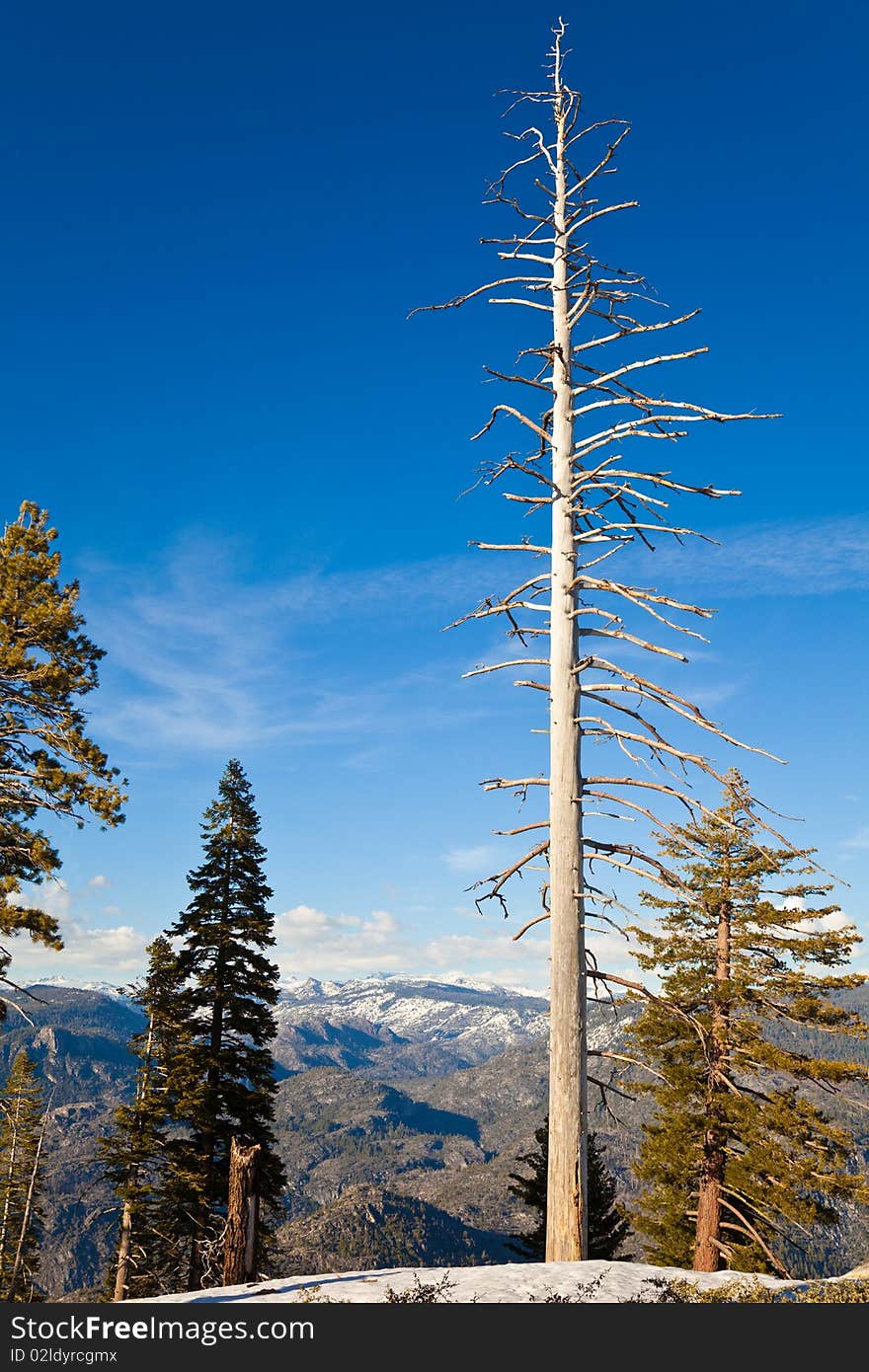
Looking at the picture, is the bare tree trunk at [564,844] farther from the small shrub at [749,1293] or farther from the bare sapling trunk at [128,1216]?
the bare sapling trunk at [128,1216]

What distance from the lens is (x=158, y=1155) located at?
2581 cm

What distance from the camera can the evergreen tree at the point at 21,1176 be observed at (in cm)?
4550

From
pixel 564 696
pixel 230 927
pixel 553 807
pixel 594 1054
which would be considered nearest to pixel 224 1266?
pixel 594 1054

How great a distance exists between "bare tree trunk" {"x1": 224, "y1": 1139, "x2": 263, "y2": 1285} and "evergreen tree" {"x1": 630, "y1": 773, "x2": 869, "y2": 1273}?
1260cm

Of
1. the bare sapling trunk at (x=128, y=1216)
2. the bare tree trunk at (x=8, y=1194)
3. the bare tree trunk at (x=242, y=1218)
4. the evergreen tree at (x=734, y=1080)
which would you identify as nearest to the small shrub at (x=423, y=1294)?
the bare tree trunk at (x=242, y=1218)

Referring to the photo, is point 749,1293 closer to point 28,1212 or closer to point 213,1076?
point 213,1076

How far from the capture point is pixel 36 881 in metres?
18.5

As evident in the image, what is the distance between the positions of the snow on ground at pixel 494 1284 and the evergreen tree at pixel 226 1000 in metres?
15.2

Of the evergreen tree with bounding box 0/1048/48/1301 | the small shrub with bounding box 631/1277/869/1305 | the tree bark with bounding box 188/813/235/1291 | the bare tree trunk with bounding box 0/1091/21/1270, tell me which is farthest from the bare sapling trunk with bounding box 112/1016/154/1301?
the bare tree trunk with bounding box 0/1091/21/1270

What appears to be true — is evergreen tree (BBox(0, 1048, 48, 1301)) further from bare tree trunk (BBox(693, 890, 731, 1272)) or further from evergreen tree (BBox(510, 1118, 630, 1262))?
bare tree trunk (BBox(693, 890, 731, 1272))

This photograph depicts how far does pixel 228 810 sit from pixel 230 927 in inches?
134

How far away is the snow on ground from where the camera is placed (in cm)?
730

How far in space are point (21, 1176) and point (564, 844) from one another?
50983 mm

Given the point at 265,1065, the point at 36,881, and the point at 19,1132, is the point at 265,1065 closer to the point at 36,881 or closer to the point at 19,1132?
the point at 36,881
